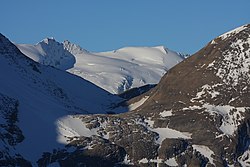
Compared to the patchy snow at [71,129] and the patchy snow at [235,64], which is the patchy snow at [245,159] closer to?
the patchy snow at [235,64]

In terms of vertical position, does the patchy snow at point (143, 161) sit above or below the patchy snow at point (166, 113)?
below

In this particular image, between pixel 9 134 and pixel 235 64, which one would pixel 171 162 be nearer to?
pixel 9 134

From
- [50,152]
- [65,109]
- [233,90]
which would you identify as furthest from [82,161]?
[233,90]

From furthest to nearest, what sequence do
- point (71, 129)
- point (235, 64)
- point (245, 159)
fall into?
point (235, 64) < point (71, 129) < point (245, 159)

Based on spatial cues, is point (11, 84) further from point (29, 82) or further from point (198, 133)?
point (198, 133)

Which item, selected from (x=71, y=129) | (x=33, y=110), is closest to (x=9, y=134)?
(x=71, y=129)

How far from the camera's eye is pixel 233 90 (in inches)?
7210

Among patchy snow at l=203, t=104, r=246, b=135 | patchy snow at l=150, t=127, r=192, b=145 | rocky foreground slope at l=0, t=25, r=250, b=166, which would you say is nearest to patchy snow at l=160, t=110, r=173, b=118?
rocky foreground slope at l=0, t=25, r=250, b=166

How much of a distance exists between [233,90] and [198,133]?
74.0ft

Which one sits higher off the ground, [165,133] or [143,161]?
[165,133]

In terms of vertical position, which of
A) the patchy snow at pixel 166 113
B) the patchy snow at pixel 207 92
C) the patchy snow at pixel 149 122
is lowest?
the patchy snow at pixel 149 122

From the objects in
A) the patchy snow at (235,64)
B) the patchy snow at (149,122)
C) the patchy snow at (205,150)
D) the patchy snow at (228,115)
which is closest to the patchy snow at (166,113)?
the patchy snow at (149,122)

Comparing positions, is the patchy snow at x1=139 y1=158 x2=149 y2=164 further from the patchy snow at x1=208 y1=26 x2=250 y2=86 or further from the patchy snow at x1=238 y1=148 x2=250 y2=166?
the patchy snow at x1=208 y1=26 x2=250 y2=86

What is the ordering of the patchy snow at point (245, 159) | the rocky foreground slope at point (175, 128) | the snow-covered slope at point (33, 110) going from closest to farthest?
1. the rocky foreground slope at point (175, 128)
2. the snow-covered slope at point (33, 110)
3. the patchy snow at point (245, 159)
